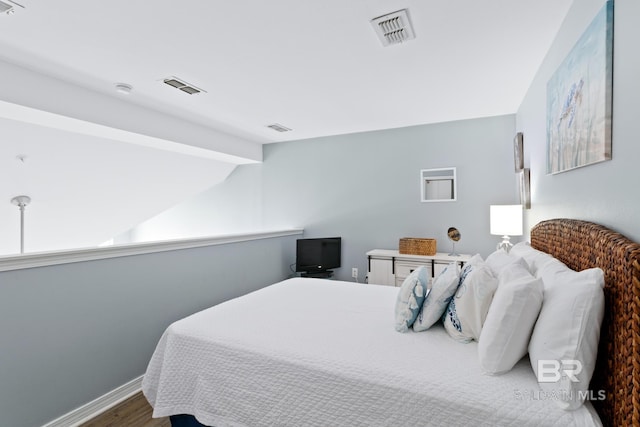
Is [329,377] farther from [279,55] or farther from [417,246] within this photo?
[417,246]

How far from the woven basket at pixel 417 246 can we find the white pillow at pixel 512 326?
2.46 metres

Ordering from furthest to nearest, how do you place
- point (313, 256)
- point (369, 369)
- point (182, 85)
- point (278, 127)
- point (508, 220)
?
point (313, 256), point (278, 127), point (508, 220), point (182, 85), point (369, 369)

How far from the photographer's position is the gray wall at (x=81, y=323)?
1821 millimetres

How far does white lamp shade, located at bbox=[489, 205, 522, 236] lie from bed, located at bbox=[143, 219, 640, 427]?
81 cm

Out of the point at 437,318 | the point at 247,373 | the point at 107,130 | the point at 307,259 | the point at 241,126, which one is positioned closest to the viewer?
the point at 247,373

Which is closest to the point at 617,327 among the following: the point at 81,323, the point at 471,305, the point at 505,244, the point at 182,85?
the point at 471,305

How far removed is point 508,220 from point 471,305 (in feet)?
5.38

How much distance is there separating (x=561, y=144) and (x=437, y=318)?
3.90ft

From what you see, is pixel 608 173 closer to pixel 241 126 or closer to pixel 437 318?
pixel 437 318

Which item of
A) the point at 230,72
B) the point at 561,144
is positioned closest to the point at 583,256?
the point at 561,144

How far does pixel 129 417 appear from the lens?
210cm

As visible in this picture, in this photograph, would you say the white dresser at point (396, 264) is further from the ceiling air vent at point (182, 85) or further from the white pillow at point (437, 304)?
the ceiling air vent at point (182, 85)

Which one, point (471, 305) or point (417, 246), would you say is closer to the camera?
point (471, 305)

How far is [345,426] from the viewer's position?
50.3 inches
